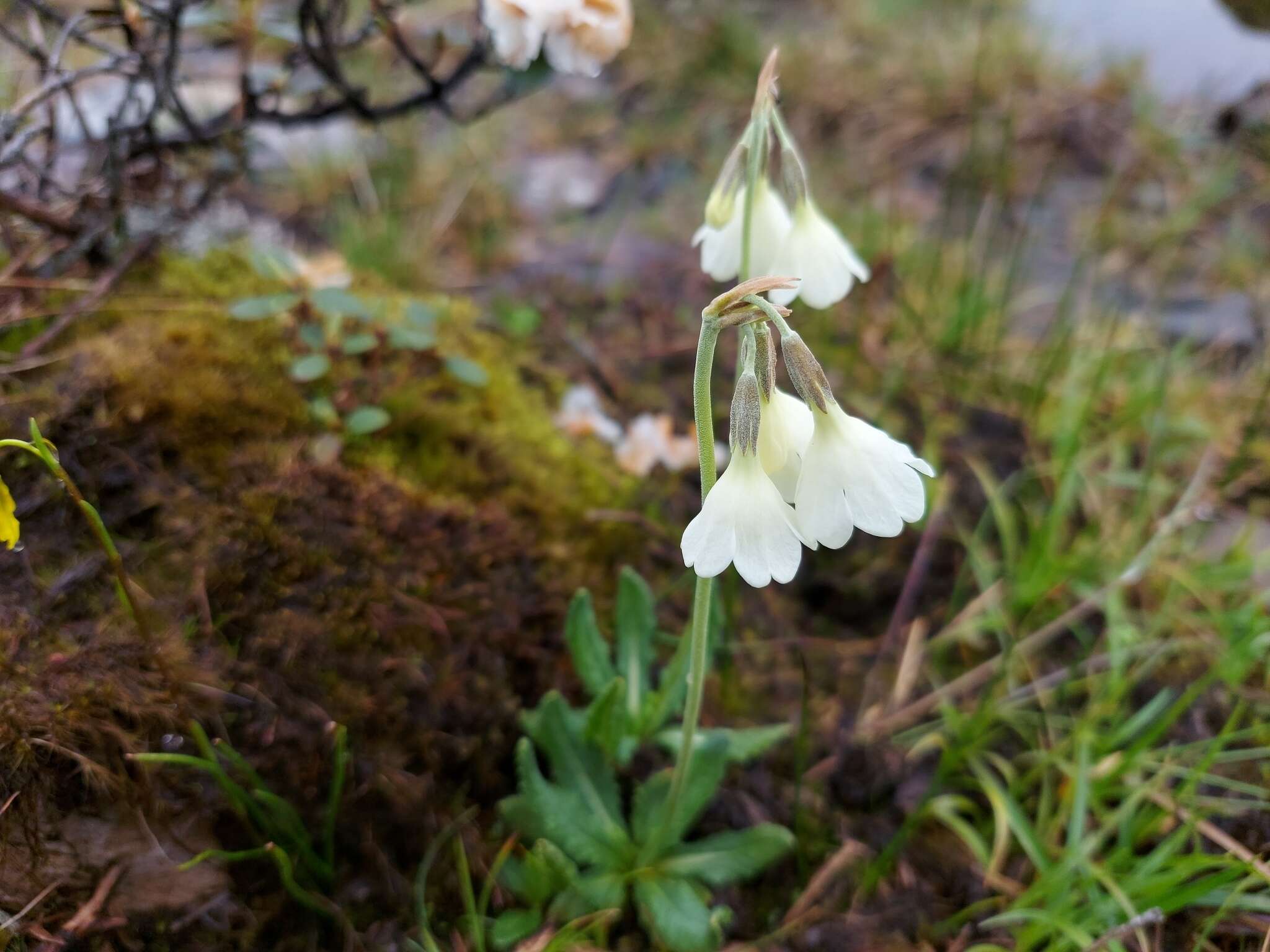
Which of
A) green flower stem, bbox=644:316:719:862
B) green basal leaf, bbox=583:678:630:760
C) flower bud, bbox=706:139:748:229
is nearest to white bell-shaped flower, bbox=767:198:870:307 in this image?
flower bud, bbox=706:139:748:229

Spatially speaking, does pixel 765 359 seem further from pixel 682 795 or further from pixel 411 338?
pixel 411 338

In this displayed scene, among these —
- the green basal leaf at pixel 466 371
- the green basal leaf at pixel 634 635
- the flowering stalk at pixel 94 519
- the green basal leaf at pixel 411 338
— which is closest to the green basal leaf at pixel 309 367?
the green basal leaf at pixel 411 338

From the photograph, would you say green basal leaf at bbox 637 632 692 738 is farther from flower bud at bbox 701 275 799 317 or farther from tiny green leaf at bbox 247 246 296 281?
tiny green leaf at bbox 247 246 296 281

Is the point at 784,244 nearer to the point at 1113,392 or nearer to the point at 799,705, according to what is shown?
the point at 799,705

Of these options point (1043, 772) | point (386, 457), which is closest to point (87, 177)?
point (386, 457)

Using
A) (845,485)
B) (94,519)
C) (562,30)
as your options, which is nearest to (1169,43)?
(562,30)
